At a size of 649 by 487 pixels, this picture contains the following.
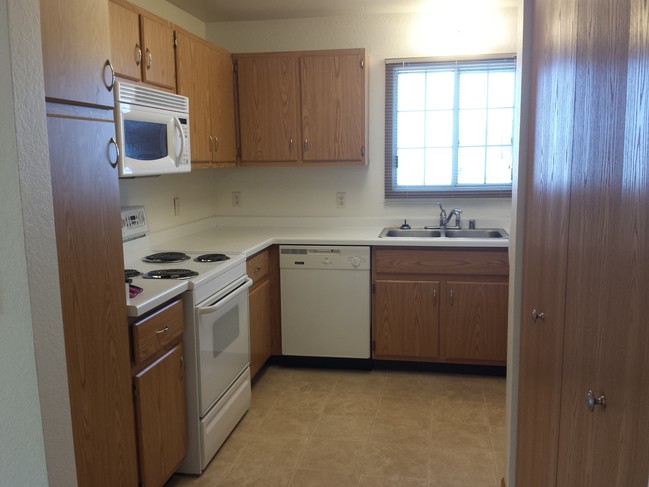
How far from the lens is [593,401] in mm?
1118

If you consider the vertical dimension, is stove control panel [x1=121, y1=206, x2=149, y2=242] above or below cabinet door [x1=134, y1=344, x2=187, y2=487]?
above

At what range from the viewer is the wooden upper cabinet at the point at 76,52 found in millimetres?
1630

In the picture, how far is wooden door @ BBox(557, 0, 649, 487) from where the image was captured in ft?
2.98

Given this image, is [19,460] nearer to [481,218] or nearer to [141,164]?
[141,164]

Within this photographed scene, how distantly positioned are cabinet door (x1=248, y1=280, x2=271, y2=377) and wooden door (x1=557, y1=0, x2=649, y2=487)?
2.34 metres

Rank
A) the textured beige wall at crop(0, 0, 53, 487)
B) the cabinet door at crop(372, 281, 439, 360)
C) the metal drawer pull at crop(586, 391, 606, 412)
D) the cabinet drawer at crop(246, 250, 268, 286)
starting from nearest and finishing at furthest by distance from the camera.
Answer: the metal drawer pull at crop(586, 391, 606, 412) < the textured beige wall at crop(0, 0, 53, 487) < the cabinet drawer at crop(246, 250, 268, 286) < the cabinet door at crop(372, 281, 439, 360)

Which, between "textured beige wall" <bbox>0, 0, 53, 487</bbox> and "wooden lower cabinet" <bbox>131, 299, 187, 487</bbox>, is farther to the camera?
→ "wooden lower cabinet" <bbox>131, 299, 187, 487</bbox>

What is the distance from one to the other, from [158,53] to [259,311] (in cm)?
158

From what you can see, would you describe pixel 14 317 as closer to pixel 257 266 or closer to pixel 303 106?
pixel 257 266

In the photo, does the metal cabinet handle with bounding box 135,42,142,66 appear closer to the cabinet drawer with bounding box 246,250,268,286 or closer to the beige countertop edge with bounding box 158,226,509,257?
the beige countertop edge with bounding box 158,226,509,257

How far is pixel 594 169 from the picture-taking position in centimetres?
116

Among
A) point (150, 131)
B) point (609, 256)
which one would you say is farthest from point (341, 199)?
point (609, 256)

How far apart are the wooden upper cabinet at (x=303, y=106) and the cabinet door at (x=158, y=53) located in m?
0.98

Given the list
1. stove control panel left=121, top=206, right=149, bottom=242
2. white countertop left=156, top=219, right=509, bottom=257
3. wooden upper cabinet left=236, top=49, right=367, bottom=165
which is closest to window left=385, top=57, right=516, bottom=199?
wooden upper cabinet left=236, top=49, right=367, bottom=165
